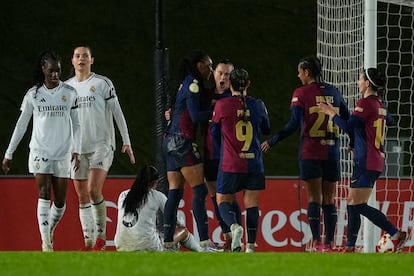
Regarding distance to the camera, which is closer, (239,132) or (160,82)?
(239,132)

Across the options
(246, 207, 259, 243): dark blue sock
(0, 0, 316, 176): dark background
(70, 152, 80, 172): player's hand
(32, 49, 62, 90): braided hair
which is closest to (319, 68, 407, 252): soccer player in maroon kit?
(246, 207, 259, 243): dark blue sock

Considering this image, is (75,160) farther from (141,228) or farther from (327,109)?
(327,109)

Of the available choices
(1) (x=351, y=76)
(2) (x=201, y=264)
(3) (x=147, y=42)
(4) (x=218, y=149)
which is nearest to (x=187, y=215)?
(1) (x=351, y=76)

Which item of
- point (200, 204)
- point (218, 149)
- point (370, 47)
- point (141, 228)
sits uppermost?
point (370, 47)

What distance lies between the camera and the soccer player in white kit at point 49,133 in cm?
1005

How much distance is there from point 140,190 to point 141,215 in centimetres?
23

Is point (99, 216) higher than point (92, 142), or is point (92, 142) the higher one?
point (92, 142)

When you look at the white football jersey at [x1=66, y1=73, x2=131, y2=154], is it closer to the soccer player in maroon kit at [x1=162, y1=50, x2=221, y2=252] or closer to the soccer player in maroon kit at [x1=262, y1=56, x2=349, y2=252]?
the soccer player in maroon kit at [x1=162, y1=50, x2=221, y2=252]

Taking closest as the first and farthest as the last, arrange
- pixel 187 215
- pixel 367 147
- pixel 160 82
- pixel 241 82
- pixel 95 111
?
pixel 241 82 < pixel 367 147 < pixel 95 111 < pixel 160 82 < pixel 187 215

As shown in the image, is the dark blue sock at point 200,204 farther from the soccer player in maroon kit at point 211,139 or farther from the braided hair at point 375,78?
the braided hair at point 375,78

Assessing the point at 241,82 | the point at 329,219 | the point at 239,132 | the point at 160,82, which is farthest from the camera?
the point at 160,82

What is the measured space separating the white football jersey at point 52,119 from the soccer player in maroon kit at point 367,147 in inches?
90.4

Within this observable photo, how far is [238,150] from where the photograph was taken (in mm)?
9781

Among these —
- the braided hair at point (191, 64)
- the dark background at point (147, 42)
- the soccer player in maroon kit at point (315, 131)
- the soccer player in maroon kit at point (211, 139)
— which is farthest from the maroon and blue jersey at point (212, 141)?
the dark background at point (147, 42)
